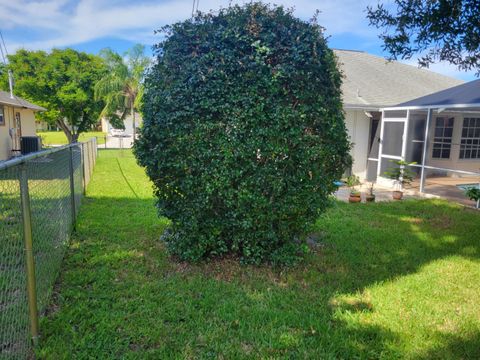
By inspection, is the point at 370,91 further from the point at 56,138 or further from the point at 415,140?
the point at 56,138

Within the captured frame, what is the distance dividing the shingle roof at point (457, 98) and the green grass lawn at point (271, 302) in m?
4.22

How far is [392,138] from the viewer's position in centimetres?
1134

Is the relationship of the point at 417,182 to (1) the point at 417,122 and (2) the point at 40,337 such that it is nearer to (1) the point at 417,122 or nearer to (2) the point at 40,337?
(1) the point at 417,122

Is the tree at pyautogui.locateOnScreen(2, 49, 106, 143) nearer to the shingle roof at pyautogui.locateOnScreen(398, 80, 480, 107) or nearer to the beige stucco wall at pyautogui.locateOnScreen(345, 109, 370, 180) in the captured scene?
the beige stucco wall at pyautogui.locateOnScreen(345, 109, 370, 180)

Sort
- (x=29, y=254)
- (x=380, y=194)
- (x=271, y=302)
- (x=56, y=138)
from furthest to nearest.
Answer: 1. (x=56, y=138)
2. (x=380, y=194)
3. (x=271, y=302)
4. (x=29, y=254)

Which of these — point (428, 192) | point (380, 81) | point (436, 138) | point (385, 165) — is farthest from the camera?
point (380, 81)

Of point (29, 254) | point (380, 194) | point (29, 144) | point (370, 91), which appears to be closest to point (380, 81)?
point (370, 91)

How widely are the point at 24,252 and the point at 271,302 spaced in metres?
2.33

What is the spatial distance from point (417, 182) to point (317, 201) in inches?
358

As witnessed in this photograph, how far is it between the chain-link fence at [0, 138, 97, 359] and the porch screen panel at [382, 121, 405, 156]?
404 inches

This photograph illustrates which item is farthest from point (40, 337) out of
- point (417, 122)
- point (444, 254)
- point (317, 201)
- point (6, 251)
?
point (417, 122)

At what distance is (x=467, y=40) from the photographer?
486 cm

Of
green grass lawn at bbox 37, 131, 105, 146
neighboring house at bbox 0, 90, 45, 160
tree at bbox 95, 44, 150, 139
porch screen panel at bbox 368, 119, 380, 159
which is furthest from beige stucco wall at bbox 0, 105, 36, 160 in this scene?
porch screen panel at bbox 368, 119, 380, 159

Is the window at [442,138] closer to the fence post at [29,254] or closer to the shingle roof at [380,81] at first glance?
the shingle roof at [380,81]
